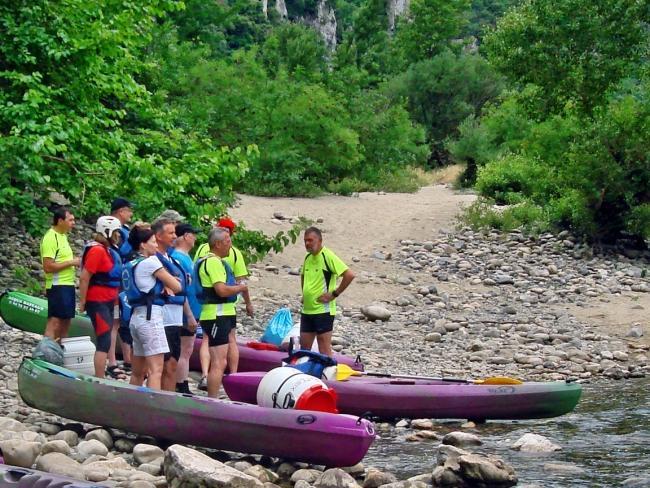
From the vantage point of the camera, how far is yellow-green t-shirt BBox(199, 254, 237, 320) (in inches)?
348

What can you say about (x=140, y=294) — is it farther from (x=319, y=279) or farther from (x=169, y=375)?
(x=319, y=279)

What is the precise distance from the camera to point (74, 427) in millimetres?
8562

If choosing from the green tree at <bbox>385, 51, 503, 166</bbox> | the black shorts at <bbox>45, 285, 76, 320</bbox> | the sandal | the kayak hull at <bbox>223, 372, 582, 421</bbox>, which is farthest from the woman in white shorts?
the green tree at <bbox>385, 51, 503, 166</bbox>

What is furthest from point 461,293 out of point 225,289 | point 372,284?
point 225,289

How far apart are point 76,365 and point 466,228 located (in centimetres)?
1391

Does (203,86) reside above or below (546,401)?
above

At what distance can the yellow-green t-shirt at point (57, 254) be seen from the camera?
358 inches

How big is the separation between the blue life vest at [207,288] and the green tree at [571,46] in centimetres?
813

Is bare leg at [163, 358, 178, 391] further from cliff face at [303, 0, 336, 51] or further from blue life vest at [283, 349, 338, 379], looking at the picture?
cliff face at [303, 0, 336, 51]

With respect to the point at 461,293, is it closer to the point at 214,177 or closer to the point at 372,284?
the point at 372,284

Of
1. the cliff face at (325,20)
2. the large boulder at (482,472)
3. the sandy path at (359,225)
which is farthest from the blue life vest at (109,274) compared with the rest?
the cliff face at (325,20)

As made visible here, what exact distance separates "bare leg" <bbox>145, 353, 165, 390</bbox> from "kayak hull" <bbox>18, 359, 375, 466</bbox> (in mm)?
193

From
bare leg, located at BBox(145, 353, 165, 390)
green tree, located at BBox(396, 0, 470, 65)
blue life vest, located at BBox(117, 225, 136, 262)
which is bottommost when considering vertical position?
bare leg, located at BBox(145, 353, 165, 390)

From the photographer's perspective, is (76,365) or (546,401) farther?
(546,401)
